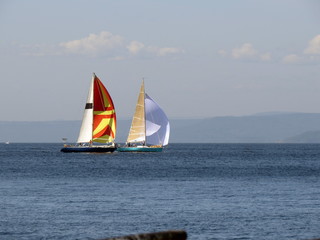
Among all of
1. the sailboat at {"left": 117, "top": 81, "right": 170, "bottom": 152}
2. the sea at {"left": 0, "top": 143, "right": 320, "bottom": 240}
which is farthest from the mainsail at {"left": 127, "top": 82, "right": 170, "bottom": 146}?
→ the sea at {"left": 0, "top": 143, "right": 320, "bottom": 240}

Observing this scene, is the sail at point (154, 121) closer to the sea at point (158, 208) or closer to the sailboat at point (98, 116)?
the sailboat at point (98, 116)

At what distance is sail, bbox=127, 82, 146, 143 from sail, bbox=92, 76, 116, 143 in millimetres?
5615

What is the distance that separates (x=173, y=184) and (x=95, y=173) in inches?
940

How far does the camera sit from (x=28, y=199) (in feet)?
200

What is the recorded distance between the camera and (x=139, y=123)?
162 metres

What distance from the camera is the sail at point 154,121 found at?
162375mm

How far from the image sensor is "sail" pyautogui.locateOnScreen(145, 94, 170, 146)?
162 meters

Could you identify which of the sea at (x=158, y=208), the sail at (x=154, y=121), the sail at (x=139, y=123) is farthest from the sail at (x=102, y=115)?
the sea at (x=158, y=208)

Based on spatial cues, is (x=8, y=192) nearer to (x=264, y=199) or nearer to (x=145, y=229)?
(x=264, y=199)

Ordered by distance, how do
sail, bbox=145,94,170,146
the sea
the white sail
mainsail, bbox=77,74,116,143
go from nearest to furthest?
the sea
mainsail, bbox=77,74,116,143
the white sail
sail, bbox=145,94,170,146

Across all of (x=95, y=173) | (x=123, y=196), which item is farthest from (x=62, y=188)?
(x=95, y=173)

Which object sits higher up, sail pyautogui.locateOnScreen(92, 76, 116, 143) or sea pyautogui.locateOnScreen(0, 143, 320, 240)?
sail pyautogui.locateOnScreen(92, 76, 116, 143)

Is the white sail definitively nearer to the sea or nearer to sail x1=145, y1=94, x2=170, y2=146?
sail x1=145, y1=94, x2=170, y2=146

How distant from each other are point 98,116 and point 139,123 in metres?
10.4
